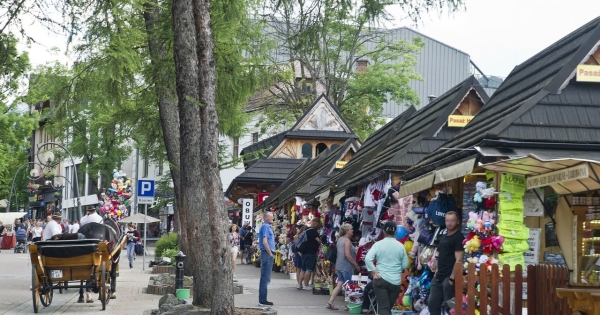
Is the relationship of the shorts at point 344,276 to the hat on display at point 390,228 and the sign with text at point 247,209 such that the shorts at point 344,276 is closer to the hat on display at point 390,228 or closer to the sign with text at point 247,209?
the hat on display at point 390,228

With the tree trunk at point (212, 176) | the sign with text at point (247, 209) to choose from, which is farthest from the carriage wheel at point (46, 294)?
the sign with text at point (247, 209)

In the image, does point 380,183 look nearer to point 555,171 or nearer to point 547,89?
point 547,89

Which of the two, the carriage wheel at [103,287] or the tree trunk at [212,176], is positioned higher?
the tree trunk at [212,176]

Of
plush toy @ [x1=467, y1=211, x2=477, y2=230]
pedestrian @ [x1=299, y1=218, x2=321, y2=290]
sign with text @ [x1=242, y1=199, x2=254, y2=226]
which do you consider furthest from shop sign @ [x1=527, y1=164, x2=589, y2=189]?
sign with text @ [x1=242, y1=199, x2=254, y2=226]

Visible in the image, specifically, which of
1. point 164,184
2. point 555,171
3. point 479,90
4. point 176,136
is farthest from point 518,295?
point 164,184

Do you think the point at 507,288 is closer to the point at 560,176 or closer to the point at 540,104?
the point at 560,176

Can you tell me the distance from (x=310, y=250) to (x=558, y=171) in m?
13.6

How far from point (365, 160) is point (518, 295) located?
11.5 meters

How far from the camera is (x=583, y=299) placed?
10039 mm

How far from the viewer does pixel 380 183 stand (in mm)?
19375

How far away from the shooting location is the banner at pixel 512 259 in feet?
42.5

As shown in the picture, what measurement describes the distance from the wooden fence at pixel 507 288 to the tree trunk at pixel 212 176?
3614mm

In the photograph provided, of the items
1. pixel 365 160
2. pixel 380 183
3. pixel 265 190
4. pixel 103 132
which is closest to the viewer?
pixel 380 183

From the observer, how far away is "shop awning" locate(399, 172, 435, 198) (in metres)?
14.4
